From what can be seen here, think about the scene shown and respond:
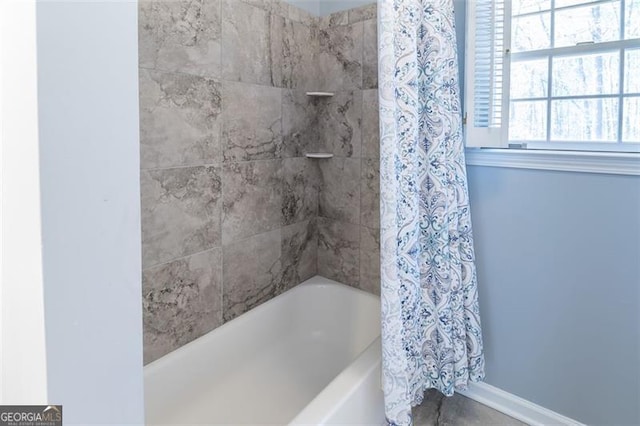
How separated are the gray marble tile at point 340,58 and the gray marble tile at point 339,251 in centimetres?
82

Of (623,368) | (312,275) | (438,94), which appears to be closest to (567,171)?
(438,94)

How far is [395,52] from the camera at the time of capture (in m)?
1.35

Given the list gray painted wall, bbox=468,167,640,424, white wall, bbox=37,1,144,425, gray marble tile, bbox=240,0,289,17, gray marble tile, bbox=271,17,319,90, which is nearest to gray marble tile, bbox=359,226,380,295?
gray painted wall, bbox=468,167,640,424

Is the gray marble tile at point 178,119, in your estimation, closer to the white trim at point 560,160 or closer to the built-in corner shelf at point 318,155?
the built-in corner shelf at point 318,155

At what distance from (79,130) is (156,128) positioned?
1.11 meters

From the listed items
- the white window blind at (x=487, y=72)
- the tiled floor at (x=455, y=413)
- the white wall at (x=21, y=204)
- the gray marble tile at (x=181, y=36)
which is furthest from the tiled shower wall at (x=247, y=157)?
the white wall at (x=21, y=204)

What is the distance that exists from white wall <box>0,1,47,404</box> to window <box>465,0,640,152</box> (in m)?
1.61

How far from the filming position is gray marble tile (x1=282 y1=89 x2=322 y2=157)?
215 cm

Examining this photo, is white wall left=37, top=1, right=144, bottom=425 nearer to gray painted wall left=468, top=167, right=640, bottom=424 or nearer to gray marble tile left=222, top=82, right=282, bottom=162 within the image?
gray marble tile left=222, top=82, right=282, bottom=162

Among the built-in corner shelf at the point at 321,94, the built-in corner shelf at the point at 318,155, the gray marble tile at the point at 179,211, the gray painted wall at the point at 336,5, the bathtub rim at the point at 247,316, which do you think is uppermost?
the gray painted wall at the point at 336,5

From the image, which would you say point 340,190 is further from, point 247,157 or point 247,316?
point 247,316

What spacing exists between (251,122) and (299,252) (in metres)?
0.84

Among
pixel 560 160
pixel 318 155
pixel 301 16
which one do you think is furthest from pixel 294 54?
pixel 560 160

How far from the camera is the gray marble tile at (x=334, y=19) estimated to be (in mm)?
2168
